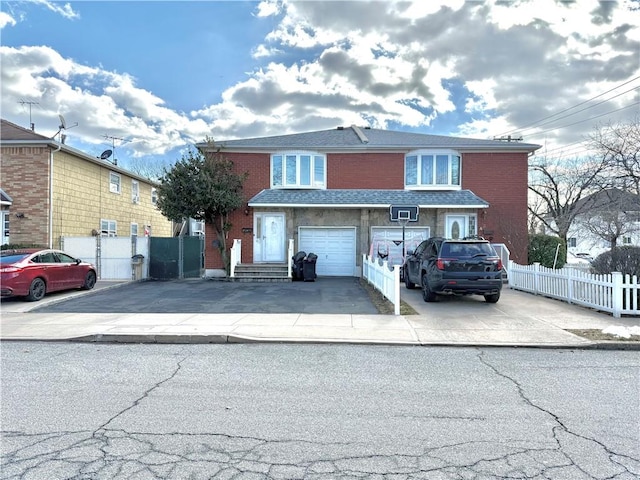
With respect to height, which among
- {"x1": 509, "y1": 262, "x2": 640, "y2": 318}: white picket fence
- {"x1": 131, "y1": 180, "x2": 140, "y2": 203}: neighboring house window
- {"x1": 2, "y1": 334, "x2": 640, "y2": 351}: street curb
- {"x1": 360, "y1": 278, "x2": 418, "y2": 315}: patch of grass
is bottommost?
{"x1": 2, "y1": 334, "x2": 640, "y2": 351}: street curb

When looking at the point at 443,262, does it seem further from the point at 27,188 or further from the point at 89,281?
the point at 27,188

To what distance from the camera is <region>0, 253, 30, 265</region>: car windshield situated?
11555mm

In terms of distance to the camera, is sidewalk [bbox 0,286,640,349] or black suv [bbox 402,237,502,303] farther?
black suv [bbox 402,237,502,303]

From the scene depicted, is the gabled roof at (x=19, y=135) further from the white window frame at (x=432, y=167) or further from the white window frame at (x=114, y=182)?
the white window frame at (x=432, y=167)

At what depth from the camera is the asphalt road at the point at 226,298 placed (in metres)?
10.8

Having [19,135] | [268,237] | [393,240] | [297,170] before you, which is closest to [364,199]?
[393,240]

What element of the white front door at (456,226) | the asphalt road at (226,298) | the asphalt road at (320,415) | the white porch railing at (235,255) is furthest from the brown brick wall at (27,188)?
the white front door at (456,226)

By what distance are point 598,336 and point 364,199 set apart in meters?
11.9

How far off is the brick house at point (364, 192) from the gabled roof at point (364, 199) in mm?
47

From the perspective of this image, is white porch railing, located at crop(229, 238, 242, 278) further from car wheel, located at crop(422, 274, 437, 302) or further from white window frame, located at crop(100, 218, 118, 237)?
car wheel, located at crop(422, 274, 437, 302)

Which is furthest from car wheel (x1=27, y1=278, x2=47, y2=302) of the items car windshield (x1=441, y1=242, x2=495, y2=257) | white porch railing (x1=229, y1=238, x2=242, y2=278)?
car windshield (x1=441, y1=242, x2=495, y2=257)

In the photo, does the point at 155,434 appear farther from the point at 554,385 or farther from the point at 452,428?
the point at 554,385

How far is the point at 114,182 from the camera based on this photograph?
77.7 ft

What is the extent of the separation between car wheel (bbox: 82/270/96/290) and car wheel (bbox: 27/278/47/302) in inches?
75.3
